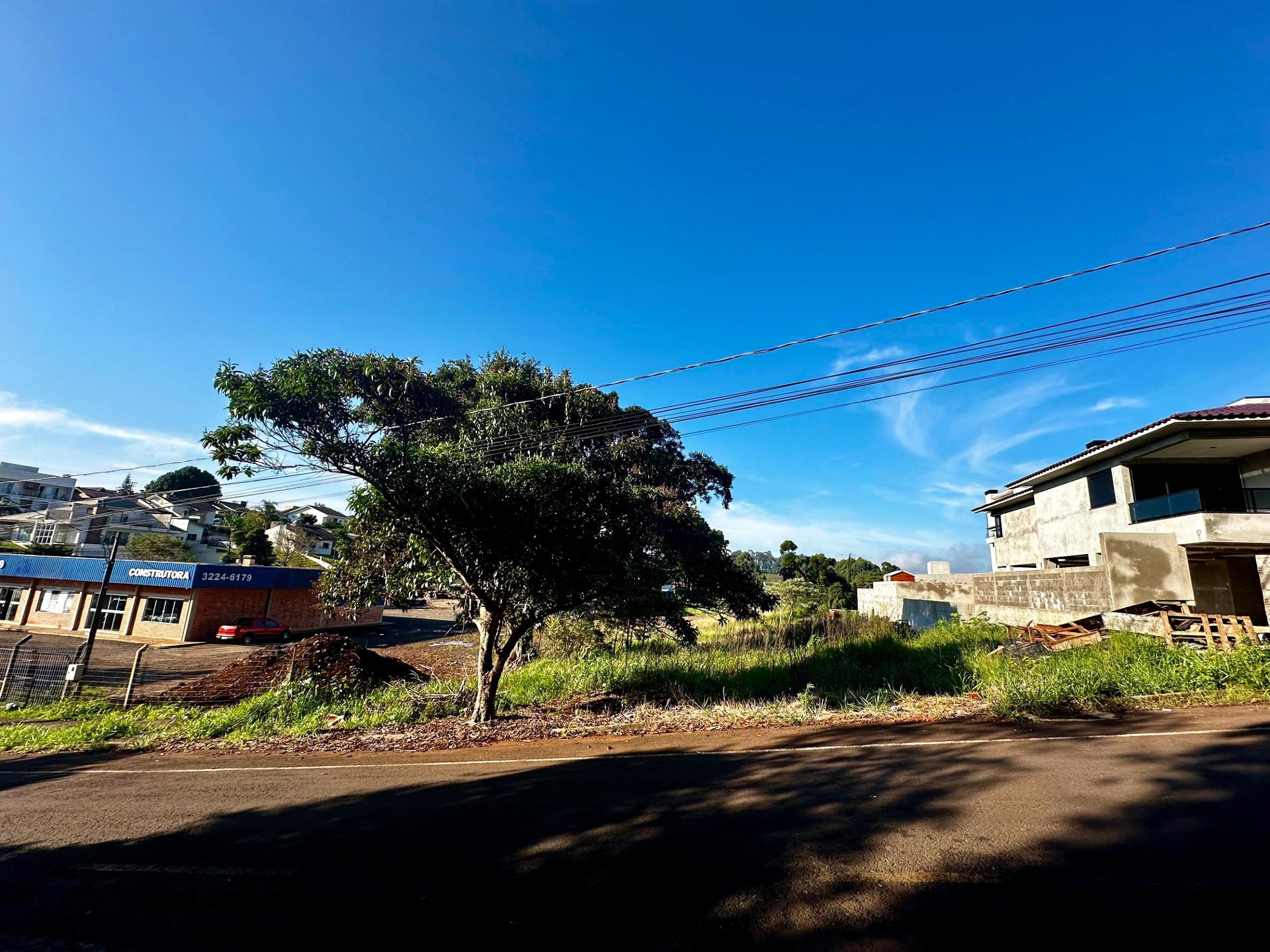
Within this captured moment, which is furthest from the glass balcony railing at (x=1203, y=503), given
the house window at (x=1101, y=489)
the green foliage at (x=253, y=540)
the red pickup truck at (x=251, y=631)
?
the green foliage at (x=253, y=540)

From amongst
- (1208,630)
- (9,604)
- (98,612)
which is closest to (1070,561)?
(1208,630)

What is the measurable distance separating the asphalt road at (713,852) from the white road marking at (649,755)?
9cm

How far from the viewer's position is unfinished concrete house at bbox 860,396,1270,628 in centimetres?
1387

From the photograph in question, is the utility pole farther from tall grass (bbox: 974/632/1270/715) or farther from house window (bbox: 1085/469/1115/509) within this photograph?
house window (bbox: 1085/469/1115/509)

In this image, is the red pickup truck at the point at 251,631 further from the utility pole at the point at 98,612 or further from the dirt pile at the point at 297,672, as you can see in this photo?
the dirt pile at the point at 297,672

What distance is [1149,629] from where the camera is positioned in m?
11.8

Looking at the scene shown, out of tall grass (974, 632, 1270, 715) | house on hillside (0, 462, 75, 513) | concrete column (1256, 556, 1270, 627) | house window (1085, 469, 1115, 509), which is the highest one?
house on hillside (0, 462, 75, 513)

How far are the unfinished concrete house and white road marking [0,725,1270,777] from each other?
8778mm

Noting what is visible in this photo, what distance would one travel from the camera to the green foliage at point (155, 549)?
153 ft

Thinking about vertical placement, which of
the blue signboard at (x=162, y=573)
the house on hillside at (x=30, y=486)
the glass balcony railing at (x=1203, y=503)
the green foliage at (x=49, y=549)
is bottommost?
the blue signboard at (x=162, y=573)

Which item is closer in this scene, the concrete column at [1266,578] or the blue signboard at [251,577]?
the concrete column at [1266,578]

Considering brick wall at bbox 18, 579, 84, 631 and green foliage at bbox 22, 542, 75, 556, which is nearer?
brick wall at bbox 18, 579, 84, 631

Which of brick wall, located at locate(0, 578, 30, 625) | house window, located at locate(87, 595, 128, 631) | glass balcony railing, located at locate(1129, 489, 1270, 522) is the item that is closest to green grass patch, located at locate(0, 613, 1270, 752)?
glass balcony railing, located at locate(1129, 489, 1270, 522)

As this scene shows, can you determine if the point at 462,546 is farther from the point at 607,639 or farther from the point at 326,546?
the point at 326,546
